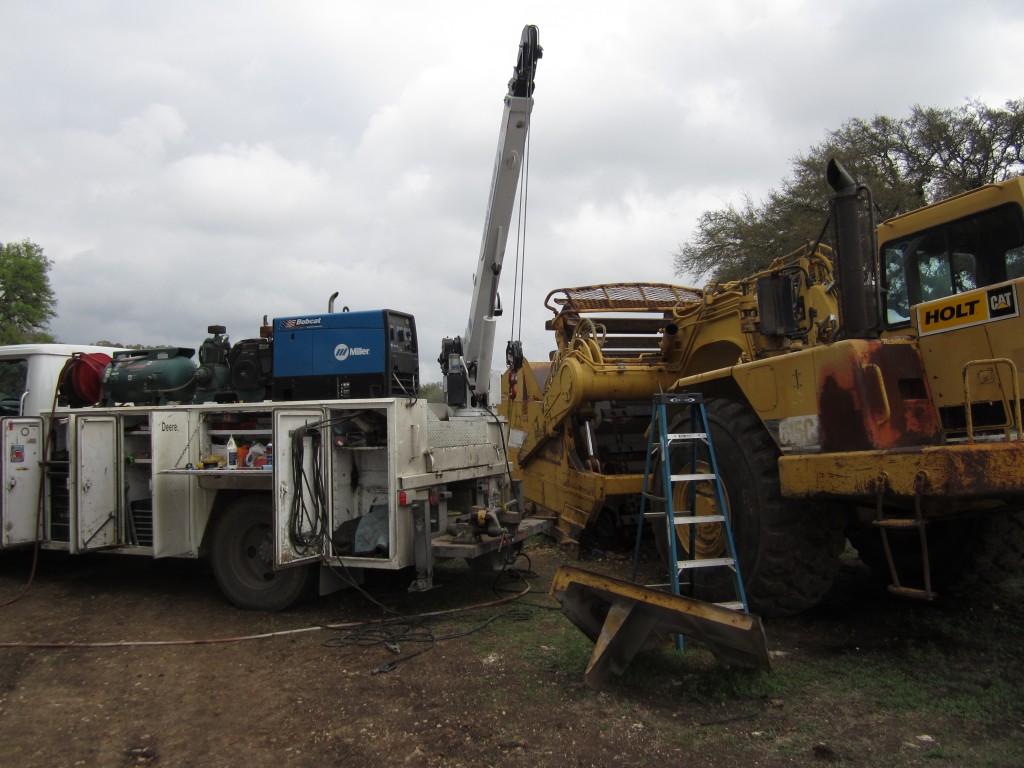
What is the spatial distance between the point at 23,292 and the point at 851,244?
137ft

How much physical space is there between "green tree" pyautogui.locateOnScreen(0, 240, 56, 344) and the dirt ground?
35850 mm

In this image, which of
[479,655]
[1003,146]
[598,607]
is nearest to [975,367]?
[598,607]

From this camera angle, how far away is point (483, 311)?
31.8 feet

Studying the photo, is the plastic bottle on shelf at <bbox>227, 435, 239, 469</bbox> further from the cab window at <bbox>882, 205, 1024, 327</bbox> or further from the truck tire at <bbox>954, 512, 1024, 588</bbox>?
the truck tire at <bbox>954, 512, 1024, 588</bbox>

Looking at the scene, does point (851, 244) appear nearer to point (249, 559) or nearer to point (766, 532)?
point (766, 532)

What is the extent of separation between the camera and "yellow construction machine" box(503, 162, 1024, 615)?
159 inches

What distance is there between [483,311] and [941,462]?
6566 millimetres

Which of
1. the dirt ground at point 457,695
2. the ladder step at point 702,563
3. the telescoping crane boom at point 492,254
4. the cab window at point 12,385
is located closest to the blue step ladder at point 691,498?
the ladder step at point 702,563

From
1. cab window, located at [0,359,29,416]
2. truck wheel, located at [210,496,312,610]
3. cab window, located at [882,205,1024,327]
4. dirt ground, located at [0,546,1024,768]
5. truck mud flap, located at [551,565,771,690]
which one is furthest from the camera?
cab window, located at [0,359,29,416]

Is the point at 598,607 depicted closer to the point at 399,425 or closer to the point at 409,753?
the point at 409,753

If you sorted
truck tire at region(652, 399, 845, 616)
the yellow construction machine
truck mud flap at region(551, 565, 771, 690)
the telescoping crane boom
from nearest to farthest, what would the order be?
truck mud flap at region(551, 565, 771, 690)
the yellow construction machine
truck tire at region(652, 399, 845, 616)
the telescoping crane boom

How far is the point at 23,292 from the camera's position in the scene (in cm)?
3741

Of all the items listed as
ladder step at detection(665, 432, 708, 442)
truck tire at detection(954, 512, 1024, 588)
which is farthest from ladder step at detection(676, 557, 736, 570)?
truck tire at detection(954, 512, 1024, 588)

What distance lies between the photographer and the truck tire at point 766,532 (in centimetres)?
475
